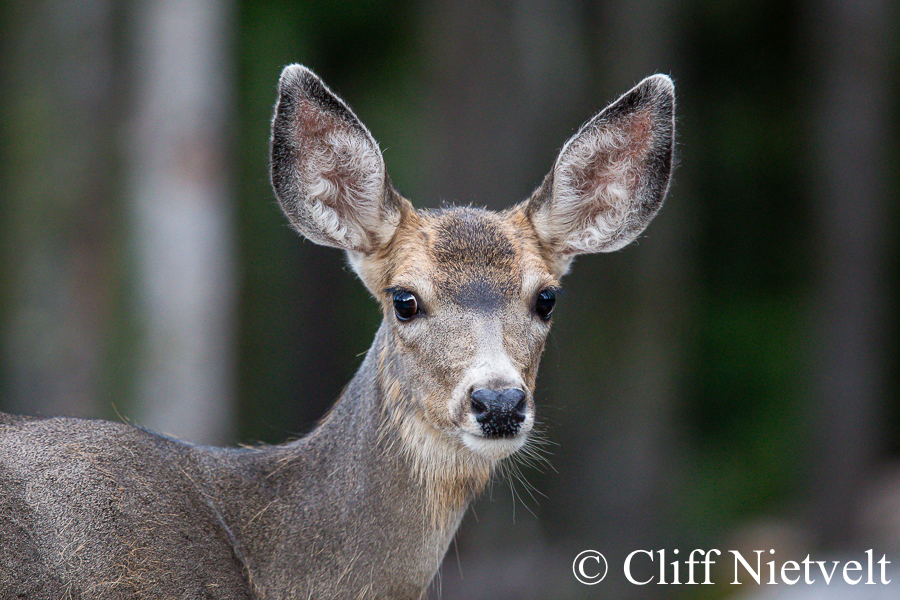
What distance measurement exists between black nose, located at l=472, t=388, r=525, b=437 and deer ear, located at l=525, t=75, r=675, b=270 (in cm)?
129

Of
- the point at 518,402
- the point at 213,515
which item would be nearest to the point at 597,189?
the point at 518,402

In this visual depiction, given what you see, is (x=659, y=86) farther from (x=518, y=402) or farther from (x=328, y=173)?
(x=518, y=402)

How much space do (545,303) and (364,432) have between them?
3.43ft

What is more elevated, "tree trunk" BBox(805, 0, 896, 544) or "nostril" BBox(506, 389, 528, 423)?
"tree trunk" BBox(805, 0, 896, 544)

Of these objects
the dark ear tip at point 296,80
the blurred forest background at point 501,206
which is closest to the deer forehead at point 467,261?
the dark ear tip at point 296,80

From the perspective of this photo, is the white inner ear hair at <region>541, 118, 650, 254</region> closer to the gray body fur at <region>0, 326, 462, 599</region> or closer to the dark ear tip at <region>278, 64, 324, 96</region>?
the gray body fur at <region>0, 326, 462, 599</region>

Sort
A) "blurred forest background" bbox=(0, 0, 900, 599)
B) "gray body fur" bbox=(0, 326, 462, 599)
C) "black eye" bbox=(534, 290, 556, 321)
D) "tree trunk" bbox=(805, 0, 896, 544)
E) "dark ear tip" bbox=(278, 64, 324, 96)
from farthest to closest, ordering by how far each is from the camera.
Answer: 1. "tree trunk" bbox=(805, 0, 896, 544)
2. "blurred forest background" bbox=(0, 0, 900, 599)
3. "black eye" bbox=(534, 290, 556, 321)
4. "dark ear tip" bbox=(278, 64, 324, 96)
5. "gray body fur" bbox=(0, 326, 462, 599)

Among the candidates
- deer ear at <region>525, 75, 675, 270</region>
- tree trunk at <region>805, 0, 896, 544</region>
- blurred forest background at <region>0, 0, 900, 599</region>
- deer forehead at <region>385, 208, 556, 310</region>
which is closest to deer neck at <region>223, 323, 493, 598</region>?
deer forehead at <region>385, 208, 556, 310</region>

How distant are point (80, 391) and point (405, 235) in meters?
9.09

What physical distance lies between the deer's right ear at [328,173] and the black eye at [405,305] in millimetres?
484

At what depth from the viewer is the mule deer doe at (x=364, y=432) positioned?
408 cm

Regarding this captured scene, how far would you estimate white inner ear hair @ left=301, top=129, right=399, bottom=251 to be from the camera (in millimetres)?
4867

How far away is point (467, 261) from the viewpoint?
479cm

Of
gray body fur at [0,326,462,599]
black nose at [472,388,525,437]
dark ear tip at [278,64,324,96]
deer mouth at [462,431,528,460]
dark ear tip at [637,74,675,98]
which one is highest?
dark ear tip at [637,74,675,98]
